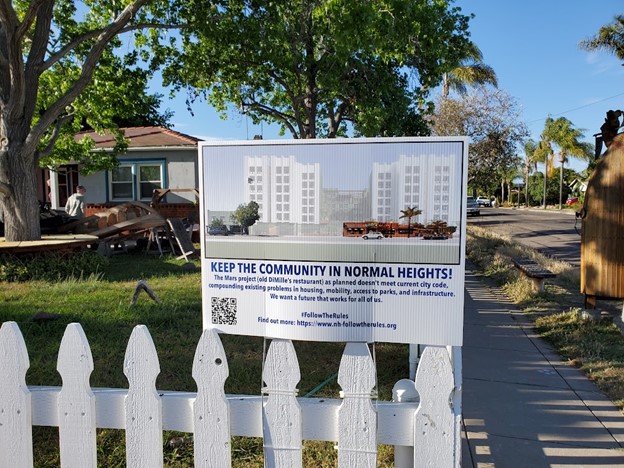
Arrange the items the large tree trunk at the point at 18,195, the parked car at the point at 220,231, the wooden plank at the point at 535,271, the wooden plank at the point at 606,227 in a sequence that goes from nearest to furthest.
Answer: the parked car at the point at 220,231, the wooden plank at the point at 606,227, the wooden plank at the point at 535,271, the large tree trunk at the point at 18,195

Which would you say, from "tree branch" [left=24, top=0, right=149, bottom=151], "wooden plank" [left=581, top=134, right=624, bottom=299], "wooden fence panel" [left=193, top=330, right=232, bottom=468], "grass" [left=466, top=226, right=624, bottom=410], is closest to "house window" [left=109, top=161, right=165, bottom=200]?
"tree branch" [left=24, top=0, right=149, bottom=151]

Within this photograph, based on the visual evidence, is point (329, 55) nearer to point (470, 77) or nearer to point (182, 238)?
point (182, 238)

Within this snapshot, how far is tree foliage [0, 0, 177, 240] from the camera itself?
9.69 metres

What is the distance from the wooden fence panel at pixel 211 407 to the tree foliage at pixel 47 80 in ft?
29.5

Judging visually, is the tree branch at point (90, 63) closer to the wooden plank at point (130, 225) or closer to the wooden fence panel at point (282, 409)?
the wooden plank at point (130, 225)

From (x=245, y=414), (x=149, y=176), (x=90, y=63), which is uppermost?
(x=90, y=63)

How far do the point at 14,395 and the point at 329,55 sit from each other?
44.9 ft

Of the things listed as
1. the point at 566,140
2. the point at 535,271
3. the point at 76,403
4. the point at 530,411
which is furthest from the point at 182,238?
the point at 566,140

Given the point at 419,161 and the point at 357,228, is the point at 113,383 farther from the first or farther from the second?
the point at 419,161

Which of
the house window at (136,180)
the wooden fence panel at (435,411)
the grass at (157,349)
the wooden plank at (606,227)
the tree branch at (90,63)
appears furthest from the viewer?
the house window at (136,180)

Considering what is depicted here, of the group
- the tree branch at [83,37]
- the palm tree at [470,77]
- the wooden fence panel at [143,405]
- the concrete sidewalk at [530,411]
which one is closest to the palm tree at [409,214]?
the wooden fence panel at [143,405]

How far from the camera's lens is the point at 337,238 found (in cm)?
218

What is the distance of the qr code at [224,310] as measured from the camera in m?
2.33

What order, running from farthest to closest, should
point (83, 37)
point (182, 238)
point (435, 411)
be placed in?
point (182, 238) → point (83, 37) → point (435, 411)
